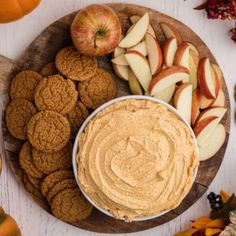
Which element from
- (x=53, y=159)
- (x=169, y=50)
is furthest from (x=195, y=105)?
(x=53, y=159)

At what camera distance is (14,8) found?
1940mm

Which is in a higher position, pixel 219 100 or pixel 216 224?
pixel 219 100

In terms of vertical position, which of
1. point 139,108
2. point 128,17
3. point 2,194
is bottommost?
point 2,194

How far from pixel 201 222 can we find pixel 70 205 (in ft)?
1.57

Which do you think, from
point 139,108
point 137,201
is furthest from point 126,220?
point 139,108

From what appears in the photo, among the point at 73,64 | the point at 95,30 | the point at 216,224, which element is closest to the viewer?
the point at 95,30

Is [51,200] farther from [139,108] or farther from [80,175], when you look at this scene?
[139,108]

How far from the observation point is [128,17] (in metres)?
2.11

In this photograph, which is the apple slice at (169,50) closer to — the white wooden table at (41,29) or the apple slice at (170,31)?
the apple slice at (170,31)

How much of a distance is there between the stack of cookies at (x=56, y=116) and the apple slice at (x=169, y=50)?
8.0 inches

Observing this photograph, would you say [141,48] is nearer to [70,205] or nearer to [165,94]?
[165,94]

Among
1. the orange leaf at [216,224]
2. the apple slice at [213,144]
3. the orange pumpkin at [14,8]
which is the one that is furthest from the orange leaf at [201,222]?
the orange pumpkin at [14,8]

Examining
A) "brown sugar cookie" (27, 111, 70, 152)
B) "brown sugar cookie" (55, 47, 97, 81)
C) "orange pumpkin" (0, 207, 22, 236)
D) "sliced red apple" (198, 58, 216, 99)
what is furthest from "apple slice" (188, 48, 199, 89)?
"orange pumpkin" (0, 207, 22, 236)

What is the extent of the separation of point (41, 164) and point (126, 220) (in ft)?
1.12
